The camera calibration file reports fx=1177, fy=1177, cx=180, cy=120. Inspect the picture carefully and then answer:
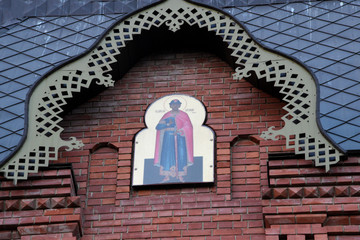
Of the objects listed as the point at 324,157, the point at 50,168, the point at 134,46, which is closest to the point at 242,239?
the point at 324,157

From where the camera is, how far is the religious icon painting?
12.6 metres

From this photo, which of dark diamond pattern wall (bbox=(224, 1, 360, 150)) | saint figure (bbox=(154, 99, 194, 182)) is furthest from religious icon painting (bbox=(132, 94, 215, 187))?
dark diamond pattern wall (bbox=(224, 1, 360, 150))

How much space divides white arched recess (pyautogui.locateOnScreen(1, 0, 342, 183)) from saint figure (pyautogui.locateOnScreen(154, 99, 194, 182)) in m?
0.78

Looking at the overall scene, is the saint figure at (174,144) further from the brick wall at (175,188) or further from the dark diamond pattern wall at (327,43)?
the dark diamond pattern wall at (327,43)

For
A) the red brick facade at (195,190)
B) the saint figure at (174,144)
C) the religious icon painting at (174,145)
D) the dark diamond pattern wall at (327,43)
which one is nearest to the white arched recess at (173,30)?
the red brick facade at (195,190)

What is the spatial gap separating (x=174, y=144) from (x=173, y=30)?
5.16ft

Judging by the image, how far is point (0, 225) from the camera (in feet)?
39.6

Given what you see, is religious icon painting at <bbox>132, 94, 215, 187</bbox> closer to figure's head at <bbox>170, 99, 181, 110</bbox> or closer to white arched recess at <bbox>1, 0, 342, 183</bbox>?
figure's head at <bbox>170, 99, 181, 110</bbox>

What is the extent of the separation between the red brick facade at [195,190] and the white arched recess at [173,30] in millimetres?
196

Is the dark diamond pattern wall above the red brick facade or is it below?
above

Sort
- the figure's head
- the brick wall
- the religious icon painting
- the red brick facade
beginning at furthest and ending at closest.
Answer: the figure's head, the religious icon painting, the brick wall, the red brick facade

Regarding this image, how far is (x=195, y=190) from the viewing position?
41.0 ft

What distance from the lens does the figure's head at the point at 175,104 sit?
43.9ft

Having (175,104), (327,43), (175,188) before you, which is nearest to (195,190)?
(175,188)
